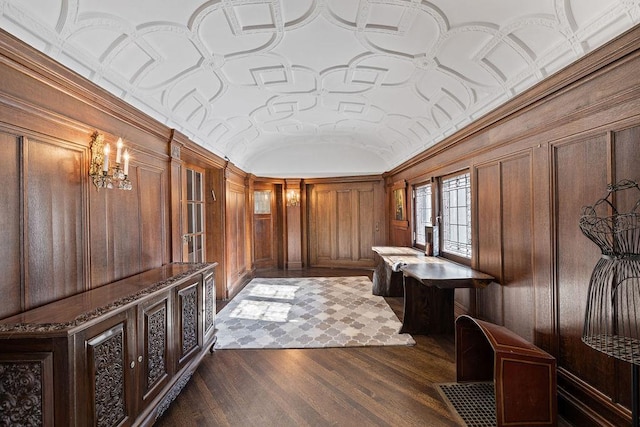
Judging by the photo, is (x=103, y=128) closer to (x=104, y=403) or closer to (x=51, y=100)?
(x=51, y=100)

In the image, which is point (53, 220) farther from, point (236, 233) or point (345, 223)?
point (345, 223)

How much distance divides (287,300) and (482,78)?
4.10 metres

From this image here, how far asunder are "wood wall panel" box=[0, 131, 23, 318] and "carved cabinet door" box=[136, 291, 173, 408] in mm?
643

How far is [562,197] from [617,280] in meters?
0.69

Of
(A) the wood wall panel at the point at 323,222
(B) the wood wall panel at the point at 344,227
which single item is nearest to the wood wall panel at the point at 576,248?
(B) the wood wall panel at the point at 344,227

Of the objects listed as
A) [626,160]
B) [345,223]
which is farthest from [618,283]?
[345,223]

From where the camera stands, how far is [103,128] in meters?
2.41

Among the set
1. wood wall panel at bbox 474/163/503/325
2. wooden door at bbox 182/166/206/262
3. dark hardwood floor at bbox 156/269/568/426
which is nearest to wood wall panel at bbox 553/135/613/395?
wood wall panel at bbox 474/163/503/325

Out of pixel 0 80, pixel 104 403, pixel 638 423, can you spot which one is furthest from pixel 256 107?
pixel 638 423

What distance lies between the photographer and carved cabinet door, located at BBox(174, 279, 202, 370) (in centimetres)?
247

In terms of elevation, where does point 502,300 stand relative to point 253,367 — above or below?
above

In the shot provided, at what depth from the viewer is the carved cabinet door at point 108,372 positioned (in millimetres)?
1487

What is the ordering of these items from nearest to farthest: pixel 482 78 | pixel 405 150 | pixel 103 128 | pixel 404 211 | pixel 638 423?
pixel 638 423 < pixel 103 128 < pixel 482 78 < pixel 405 150 < pixel 404 211

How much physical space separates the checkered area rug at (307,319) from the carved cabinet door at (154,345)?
1.11m
